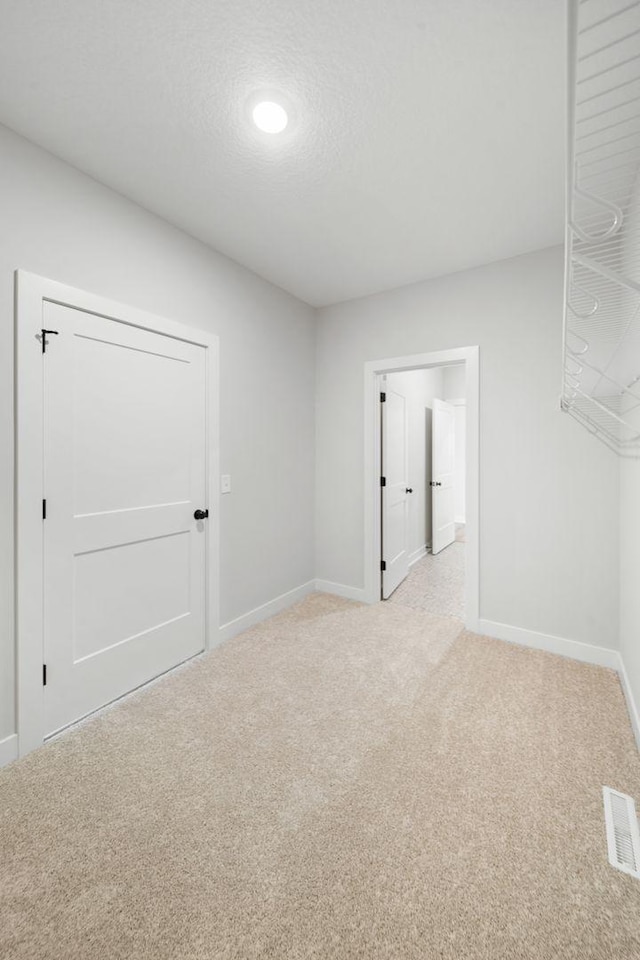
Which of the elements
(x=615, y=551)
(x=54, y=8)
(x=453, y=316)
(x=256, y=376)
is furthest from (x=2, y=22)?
(x=615, y=551)

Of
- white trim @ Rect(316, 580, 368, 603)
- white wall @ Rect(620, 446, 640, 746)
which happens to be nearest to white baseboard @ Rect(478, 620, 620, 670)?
white wall @ Rect(620, 446, 640, 746)

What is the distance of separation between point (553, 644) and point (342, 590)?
5.30ft

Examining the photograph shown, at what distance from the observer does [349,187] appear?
2.08 meters

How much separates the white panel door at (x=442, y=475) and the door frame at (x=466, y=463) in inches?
72.5

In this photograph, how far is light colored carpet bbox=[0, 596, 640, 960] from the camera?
3.79 feet

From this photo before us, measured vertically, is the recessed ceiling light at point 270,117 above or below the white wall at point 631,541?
above

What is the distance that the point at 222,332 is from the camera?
2762mm

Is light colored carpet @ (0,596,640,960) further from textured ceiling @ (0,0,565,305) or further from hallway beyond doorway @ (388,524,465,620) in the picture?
textured ceiling @ (0,0,565,305)

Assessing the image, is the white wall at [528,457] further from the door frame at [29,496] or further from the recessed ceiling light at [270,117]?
the door frame at [29,496]

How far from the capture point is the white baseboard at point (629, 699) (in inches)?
74.0

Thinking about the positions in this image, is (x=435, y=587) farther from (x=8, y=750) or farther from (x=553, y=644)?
(x=8, y=750)

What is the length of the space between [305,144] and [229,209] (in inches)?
24.8

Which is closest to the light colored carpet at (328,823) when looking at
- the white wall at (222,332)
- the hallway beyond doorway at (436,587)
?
the white wall at (222,332)

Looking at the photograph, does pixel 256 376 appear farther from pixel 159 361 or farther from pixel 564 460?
pixel 564 460
